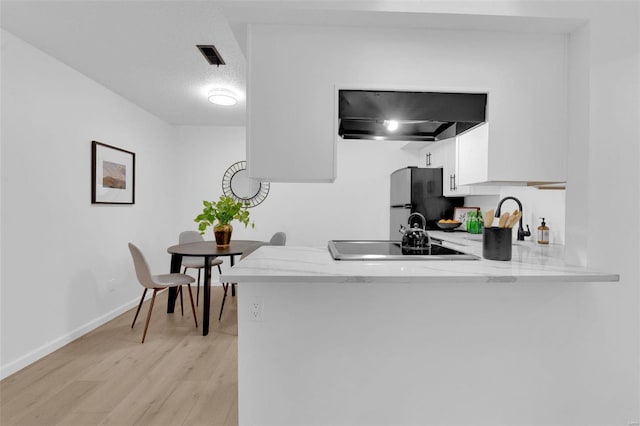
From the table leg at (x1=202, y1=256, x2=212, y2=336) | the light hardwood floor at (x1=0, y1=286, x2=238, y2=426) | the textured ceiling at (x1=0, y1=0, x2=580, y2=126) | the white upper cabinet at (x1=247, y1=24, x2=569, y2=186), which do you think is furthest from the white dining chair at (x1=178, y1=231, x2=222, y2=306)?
the white upper cabinet at (x1=247, y1=24, x2=569, y2=186)

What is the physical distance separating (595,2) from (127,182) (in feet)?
13.5

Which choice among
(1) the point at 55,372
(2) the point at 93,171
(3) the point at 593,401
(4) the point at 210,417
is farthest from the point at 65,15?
(3) the point at 593,401

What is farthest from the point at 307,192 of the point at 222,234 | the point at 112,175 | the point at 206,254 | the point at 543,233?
the point at 543,233

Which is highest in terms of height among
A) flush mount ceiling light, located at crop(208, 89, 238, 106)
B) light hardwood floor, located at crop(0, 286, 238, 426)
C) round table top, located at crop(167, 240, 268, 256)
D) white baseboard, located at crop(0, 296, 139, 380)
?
flush mount ceiling light, located at crop(208, 89, 238, 106)

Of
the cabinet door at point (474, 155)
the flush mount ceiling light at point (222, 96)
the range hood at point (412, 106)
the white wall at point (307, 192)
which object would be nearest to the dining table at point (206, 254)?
the white wall at point (307, 192)

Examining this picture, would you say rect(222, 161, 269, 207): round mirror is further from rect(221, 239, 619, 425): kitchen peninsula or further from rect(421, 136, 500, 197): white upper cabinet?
rect(221, 239, 619, 425): kitchen peninsula

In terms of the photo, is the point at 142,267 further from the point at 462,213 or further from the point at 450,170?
the point at 462,213

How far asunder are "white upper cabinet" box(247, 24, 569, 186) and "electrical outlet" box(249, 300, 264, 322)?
63 cm

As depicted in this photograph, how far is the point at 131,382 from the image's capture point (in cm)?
219

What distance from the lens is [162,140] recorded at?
4.44 meters

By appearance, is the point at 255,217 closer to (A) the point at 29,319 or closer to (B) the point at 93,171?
(B) the point at 93,171

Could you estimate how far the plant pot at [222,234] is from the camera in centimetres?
337

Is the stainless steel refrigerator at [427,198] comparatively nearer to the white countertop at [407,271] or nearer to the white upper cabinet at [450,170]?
the white upper cabinet at [450,170]

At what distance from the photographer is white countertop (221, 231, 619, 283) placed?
4.09 feet
